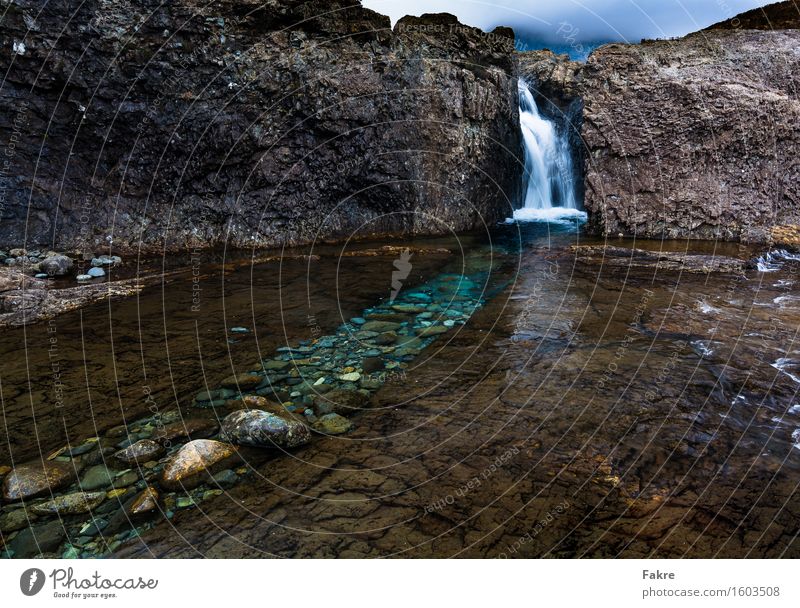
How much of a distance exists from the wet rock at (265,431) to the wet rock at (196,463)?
137 millimetres

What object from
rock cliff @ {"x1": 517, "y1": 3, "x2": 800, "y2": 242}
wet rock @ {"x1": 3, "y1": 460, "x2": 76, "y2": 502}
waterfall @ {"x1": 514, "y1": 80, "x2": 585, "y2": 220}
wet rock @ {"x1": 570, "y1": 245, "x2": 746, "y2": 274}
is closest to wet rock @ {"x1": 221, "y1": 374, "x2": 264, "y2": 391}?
wet rock @ {"x1": 3, "y1": 460, "x2": 76, "y2": 502}

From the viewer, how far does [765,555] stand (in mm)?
2705

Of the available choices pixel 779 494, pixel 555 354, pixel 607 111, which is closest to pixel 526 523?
pixel 779 494

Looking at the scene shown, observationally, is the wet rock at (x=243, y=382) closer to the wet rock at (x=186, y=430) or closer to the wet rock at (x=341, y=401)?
the wet rock at (x=186, y=430)

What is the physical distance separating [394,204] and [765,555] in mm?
12541

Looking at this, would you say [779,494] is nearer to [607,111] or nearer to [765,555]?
[765,555]

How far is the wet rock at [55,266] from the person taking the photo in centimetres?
914

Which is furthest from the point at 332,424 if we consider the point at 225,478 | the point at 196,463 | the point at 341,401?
the point at 196,463

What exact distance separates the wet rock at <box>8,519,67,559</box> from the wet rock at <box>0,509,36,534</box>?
8cm

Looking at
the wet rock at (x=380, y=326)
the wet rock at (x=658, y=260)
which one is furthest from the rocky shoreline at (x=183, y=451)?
the wet rock at (x=658, y=260)

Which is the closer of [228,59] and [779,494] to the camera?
[779,494]

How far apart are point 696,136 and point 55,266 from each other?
52.0ft

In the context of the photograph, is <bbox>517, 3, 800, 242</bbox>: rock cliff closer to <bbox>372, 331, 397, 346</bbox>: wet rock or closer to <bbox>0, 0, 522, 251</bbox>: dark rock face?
<bbox>0, 0, 522, 251</bbox>: dark rock face

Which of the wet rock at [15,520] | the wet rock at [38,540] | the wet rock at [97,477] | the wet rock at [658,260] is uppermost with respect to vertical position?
the wet rock at [658,260]
